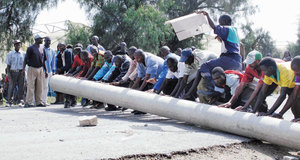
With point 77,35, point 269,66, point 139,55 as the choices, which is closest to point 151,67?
point 139,55

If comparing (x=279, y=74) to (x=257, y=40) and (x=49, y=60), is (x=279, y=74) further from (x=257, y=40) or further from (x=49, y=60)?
(x=257, y=40)

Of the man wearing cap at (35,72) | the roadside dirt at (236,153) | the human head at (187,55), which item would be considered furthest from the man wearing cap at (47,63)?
the roadside dirt at (236,153)

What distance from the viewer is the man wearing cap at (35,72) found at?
866 centimetres

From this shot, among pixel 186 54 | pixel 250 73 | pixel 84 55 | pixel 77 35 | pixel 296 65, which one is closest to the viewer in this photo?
pixel 296 65

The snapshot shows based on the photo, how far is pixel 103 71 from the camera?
828 cm

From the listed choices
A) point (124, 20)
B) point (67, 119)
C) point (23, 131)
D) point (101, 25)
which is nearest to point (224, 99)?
point (67, 119)

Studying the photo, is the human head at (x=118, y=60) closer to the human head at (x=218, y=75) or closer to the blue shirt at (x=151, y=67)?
the blue shirt at (x=151, y=67)

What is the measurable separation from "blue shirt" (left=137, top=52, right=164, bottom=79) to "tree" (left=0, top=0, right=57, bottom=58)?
10.2 metres

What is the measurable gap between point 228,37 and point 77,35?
12363 mm

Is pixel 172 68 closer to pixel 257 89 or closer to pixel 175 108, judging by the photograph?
pixel 175 108

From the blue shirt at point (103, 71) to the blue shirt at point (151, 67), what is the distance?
3.59 feet

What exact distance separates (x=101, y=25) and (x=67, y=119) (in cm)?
1158

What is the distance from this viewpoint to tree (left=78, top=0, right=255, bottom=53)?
1622 cm

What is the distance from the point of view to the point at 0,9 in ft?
52.4
